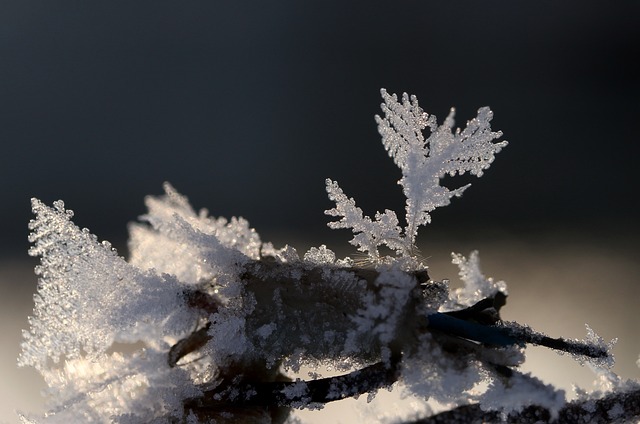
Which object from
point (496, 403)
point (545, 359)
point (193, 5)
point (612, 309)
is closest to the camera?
point (496, 403)

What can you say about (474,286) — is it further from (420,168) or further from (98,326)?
(98,326)

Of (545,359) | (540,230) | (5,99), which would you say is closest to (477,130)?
(545,359)

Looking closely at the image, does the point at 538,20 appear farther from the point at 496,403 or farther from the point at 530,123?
the point at 496,403

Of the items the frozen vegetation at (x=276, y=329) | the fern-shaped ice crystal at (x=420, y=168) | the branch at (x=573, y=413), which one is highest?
the fern-shaped ice crystal at (x=420, y=168)

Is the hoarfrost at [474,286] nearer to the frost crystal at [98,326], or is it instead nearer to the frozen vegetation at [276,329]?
the frozen vegetation at [276,329]

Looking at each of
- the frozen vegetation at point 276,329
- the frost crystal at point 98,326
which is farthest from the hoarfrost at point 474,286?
the frost crystal at point 98,326

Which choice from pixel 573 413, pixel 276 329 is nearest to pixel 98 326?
pixel 276 329

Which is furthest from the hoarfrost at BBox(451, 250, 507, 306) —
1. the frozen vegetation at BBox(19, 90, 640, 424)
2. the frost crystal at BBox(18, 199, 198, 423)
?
the frost crystal at BBox(18, 199, 198, 423)
